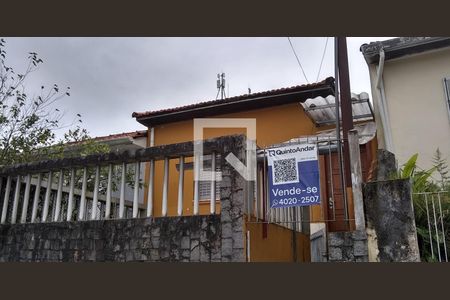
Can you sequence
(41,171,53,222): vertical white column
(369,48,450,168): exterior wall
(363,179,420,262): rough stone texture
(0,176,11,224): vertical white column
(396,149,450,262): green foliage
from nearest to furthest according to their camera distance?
Result: (363,179,420,262): rough stone texture < (396,149,450,262): green foliage < (41,171,53,222): vertical white column < (0,176,11,224): vertical white column < (369,48,450,168): exterior wall

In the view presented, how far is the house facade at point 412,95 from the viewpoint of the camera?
9305mm

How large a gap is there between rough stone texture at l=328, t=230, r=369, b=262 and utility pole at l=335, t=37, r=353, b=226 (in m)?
0.80

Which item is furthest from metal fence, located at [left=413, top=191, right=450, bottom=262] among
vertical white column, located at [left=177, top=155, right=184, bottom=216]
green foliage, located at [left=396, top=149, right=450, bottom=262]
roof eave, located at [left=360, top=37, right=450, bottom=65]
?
roof eave, located at [left=360, top=37, right=450, bottom=65]

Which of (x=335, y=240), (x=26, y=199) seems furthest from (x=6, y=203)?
(x=335, y=240)

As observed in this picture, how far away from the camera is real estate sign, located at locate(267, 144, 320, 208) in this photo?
604cm

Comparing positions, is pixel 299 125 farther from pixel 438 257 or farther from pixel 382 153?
pixel 438 257

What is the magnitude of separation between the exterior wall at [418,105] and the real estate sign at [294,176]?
4271mm

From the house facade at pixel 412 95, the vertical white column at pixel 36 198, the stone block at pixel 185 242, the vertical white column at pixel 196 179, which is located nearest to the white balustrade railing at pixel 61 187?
the vertical white column at pixel 36 198

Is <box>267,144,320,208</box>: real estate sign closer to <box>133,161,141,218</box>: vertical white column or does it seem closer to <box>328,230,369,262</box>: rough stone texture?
<box>328,230,369,262</box>: rough stone texture

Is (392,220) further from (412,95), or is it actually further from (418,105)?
(412,95)

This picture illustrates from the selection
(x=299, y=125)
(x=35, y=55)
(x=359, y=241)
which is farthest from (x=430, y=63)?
(x=35, y=55)

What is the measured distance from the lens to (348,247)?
5.67m

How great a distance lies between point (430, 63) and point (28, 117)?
959 centimetres

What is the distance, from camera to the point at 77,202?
7.97 metres
